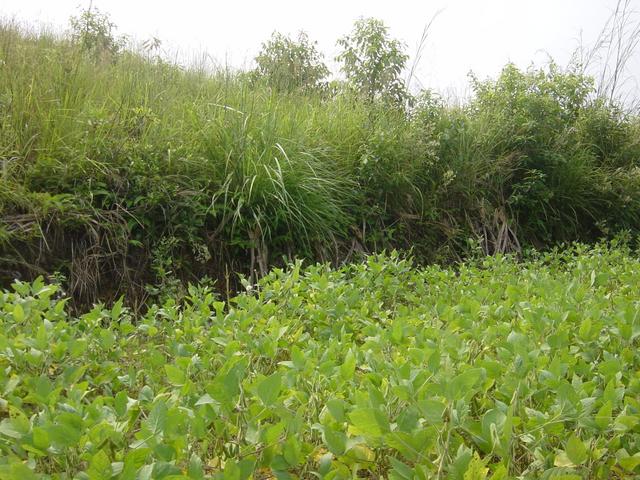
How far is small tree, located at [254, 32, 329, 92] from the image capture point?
596 cm

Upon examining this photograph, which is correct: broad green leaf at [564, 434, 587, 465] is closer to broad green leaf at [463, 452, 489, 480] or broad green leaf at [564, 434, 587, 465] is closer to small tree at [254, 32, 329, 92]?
broad green leaf at [463, 452, 489, 480]

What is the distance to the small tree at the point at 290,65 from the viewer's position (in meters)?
5.96

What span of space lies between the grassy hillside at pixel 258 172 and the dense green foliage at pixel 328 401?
1.40m

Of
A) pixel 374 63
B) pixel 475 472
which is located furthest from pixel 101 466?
pixel 374 63

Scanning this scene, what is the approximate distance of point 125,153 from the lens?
3.65m

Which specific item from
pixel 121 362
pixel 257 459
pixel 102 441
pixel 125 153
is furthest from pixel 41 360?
pixel 125 153

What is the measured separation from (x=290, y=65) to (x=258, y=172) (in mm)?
3015

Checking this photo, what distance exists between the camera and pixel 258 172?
388 centimetres

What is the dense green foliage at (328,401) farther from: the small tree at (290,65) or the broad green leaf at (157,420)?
the small tree at (290,65)

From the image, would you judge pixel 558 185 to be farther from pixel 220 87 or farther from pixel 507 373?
pixel 507 373

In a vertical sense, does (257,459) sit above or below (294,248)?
below

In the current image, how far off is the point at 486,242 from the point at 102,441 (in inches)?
176

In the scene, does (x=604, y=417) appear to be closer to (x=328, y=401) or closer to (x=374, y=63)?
(x=328, y=401)

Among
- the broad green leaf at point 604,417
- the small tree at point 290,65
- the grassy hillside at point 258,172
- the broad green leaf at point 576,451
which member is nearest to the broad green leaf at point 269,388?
the broad green leaf at point 576,451
